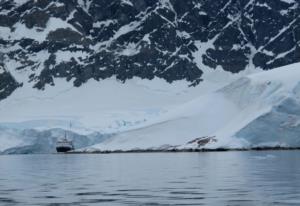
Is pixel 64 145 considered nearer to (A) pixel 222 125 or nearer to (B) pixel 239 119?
(A) pixel 222 125

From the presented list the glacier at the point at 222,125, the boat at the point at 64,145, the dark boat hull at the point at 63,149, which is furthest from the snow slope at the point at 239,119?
the boat at the point at 64,145

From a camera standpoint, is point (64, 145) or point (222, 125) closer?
point (222, 125)

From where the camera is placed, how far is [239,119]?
101m

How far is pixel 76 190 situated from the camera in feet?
95.3

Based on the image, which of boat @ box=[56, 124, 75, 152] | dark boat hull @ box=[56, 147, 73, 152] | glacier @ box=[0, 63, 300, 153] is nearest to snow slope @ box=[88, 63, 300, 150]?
glacier @ box=[0, 63, 300, 153]

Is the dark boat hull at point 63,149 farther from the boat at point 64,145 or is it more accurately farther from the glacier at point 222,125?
the glacier at point 222,125

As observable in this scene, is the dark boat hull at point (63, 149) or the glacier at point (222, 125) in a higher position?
the glacier at point (222, 125)

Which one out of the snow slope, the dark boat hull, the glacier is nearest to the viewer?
the snow slope

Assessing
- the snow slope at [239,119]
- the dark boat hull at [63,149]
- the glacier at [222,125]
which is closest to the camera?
the snow slope at [239,119]

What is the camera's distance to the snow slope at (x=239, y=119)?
304 feet

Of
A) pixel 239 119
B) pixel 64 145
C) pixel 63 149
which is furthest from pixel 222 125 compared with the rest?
pixel 63 149

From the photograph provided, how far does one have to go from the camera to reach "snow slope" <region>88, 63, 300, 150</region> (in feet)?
304

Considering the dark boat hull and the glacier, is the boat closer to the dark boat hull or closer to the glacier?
the dark boat hull

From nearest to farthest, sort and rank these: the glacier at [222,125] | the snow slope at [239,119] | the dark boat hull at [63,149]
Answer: the snow slope at [239,119] < the glacier at [222,125] < the dark boat hull at [63,149]
